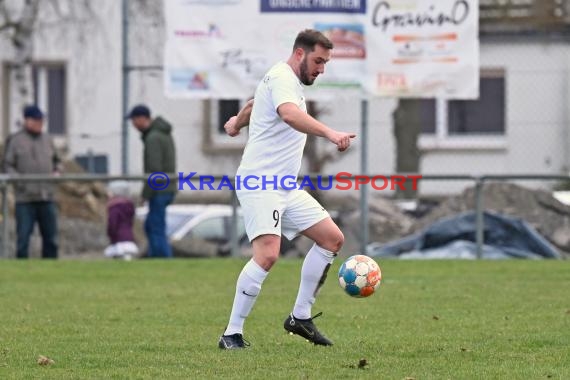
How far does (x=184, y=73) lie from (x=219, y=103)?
317 inches

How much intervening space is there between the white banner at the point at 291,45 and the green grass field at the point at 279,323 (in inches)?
110

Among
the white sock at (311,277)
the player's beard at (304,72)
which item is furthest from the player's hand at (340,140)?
the white sock at (311,277)

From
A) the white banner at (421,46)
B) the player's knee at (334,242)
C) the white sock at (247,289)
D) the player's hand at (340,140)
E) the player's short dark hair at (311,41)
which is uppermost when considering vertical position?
the white banner at (421,46)

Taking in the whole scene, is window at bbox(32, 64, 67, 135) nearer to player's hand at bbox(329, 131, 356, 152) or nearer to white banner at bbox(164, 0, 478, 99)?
white banner at bbox(164, 0, 478, 99)

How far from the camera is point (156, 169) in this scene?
1897 centimetres

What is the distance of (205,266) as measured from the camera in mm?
17547

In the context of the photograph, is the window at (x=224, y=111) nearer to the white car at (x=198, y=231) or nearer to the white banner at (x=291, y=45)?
the white banner at (x=291, y=45)

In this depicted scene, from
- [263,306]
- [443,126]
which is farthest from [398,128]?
[263,306]

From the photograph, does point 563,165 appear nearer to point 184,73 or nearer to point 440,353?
point 184,73

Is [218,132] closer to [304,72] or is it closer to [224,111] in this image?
[224,111]

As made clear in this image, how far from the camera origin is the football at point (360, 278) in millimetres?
9781

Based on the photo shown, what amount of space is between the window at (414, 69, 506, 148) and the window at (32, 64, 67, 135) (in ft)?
21.8

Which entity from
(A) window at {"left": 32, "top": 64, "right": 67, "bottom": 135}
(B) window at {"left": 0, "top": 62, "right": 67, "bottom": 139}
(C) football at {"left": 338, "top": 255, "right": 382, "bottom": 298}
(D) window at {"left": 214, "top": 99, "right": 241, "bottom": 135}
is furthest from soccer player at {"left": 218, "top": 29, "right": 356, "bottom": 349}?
(A) window at {"left": 32, "top": 64, "right": 67, "bottom": 135}

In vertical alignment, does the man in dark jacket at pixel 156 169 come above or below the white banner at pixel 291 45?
below
